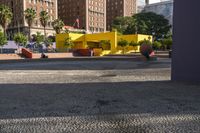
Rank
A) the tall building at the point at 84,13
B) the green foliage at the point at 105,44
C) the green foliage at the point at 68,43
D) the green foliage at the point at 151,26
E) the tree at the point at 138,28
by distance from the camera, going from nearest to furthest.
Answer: the green foliage at the point at 68,43
the green foliage at the point at 105,44
the tree at the point at 138,28
the green foliage at the point at 151,26
the tall building at the point at 84,13

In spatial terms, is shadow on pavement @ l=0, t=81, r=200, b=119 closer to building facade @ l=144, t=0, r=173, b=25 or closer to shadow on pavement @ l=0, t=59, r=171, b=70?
shadow on pavement @ l=0, t=59, r=171, b=70

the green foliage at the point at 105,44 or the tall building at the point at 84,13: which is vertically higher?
the tall building at the point at 84,13

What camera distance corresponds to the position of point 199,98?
881 centimetres

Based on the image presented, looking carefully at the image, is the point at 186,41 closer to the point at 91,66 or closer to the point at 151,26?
the point at 91,66

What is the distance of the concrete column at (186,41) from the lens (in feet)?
40.4

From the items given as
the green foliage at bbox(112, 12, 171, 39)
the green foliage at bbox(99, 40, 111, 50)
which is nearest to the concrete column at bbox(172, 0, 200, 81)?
the green foliage at bbox(99, 40, 111, 50)

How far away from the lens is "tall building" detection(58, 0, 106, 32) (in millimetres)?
128750

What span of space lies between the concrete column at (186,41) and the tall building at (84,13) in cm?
11608

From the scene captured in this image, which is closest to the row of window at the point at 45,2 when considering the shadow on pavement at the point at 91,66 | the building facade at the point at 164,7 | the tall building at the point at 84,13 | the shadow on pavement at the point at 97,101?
the tall building at the point at 84,13

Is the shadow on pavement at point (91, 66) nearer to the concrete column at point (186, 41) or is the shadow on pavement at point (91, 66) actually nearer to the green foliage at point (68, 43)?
the concrete column at point (186, 41)

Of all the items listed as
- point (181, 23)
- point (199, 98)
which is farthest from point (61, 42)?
point (199, 98)

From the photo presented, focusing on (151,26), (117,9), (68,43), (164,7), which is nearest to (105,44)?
(68,43)

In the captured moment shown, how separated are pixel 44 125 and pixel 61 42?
58647 millimetres

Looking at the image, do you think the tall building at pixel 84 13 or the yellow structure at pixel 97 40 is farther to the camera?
the tall building at pixel 84 13
